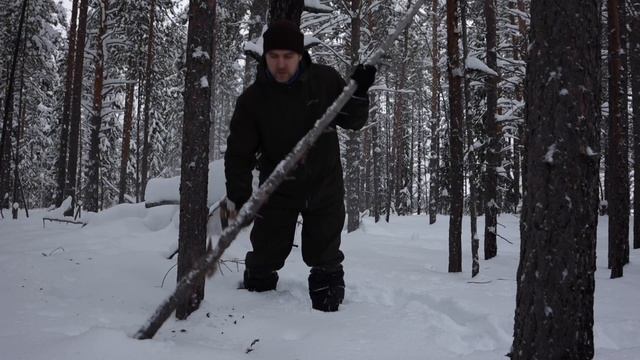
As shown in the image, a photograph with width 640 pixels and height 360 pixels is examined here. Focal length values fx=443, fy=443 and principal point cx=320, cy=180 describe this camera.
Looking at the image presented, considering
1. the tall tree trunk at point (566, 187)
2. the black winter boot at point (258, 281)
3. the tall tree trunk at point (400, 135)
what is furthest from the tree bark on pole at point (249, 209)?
the tall tree trunk at point (400, 135)

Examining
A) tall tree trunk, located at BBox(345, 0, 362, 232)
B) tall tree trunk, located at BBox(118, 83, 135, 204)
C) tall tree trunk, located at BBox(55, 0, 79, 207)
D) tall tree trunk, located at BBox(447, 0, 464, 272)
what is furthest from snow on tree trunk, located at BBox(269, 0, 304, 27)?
tall tree trunk, located at BBox(118, 83, 135, 204)

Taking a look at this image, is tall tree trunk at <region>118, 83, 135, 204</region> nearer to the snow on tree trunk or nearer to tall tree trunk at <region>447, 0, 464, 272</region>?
the snow on tree trunk

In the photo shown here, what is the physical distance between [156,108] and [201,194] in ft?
80.2

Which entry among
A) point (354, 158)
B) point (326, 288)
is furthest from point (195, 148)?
point (354, 158)

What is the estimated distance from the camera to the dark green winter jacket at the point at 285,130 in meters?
3.71

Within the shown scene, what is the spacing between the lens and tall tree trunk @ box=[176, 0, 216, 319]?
361cm

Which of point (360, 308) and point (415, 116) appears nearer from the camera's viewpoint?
point (360, 308)

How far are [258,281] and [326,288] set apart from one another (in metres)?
0.77

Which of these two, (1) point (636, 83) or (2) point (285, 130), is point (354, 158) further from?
(2) point (285, 130)

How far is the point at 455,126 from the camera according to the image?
6.35 metres

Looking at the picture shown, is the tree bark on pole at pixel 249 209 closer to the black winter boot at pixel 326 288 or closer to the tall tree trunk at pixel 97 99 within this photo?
the black winter boot at pixel 326 288

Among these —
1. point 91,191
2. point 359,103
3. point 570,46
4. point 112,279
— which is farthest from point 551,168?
point 91,191

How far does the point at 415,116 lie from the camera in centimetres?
4288

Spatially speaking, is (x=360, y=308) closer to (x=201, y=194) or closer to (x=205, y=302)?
(x=205, y=302)
